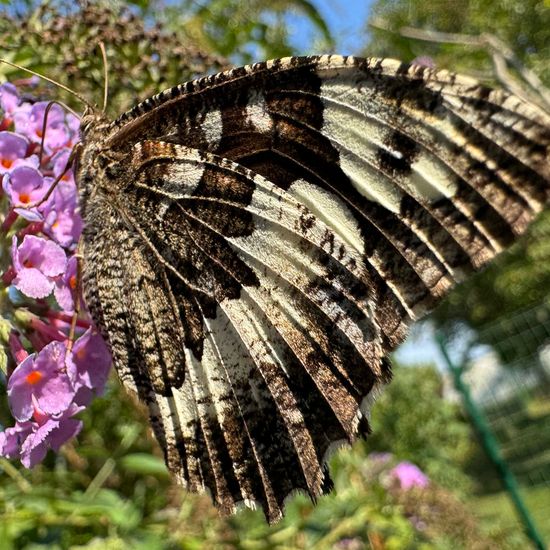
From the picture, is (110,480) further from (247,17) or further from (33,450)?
(247,17)

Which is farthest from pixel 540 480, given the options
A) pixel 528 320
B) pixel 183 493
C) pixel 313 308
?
pixel 313 308

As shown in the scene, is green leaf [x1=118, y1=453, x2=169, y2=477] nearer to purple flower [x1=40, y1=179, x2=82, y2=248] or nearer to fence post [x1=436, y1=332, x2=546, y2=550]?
purple flower [x1=40, y1=179, x2=82, y2=248]

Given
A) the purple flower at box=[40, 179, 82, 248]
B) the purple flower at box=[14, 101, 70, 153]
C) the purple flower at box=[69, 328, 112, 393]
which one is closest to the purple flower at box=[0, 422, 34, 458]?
the purple flower at box=[69, 328, 112, 393]

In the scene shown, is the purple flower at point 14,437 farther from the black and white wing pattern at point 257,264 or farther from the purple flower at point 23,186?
the purple flower at point 23,186

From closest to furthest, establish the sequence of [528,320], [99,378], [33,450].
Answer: [33,450], [99,378], [528,320]

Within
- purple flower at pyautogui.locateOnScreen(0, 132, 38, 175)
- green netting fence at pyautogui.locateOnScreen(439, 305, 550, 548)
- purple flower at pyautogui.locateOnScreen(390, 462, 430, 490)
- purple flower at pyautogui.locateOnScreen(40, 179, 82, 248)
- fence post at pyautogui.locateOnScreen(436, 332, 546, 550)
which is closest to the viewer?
purple flower at pyautogui.locateOnScreen(0, 132, 38, 175)
